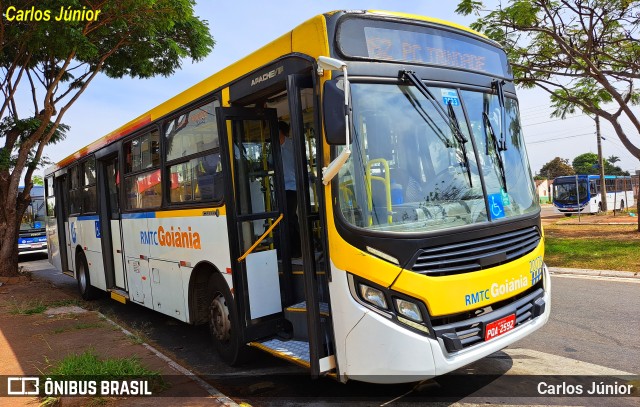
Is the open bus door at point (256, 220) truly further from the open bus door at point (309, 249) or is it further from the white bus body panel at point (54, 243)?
the white bus body panel at point (54, 243)

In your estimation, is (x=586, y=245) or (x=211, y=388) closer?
(x=211, y=388)

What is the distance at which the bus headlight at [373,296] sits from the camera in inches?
135

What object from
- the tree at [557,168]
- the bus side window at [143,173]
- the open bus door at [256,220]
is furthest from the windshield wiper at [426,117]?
the tree at [557,168]

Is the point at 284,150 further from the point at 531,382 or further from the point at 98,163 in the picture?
the point at 98,163

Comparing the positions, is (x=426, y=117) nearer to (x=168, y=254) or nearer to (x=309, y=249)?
(x=309, y=249)

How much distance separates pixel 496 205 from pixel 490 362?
177 centimetres

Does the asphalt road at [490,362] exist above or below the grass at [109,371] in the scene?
below

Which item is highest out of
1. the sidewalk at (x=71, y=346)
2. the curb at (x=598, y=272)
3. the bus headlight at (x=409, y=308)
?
the bus headlight at (x=409, y=308)

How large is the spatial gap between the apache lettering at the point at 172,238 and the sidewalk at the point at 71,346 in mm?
1278

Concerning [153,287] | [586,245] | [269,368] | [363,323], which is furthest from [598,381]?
[586,245]

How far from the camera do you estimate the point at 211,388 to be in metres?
4.47

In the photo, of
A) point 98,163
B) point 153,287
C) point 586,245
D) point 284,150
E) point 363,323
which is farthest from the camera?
point 586,245

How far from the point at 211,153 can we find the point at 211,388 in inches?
93.0

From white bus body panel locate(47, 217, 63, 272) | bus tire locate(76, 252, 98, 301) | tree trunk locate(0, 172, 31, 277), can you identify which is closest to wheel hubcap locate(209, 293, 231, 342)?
bus tire locate(76, 252, 98, 301)
